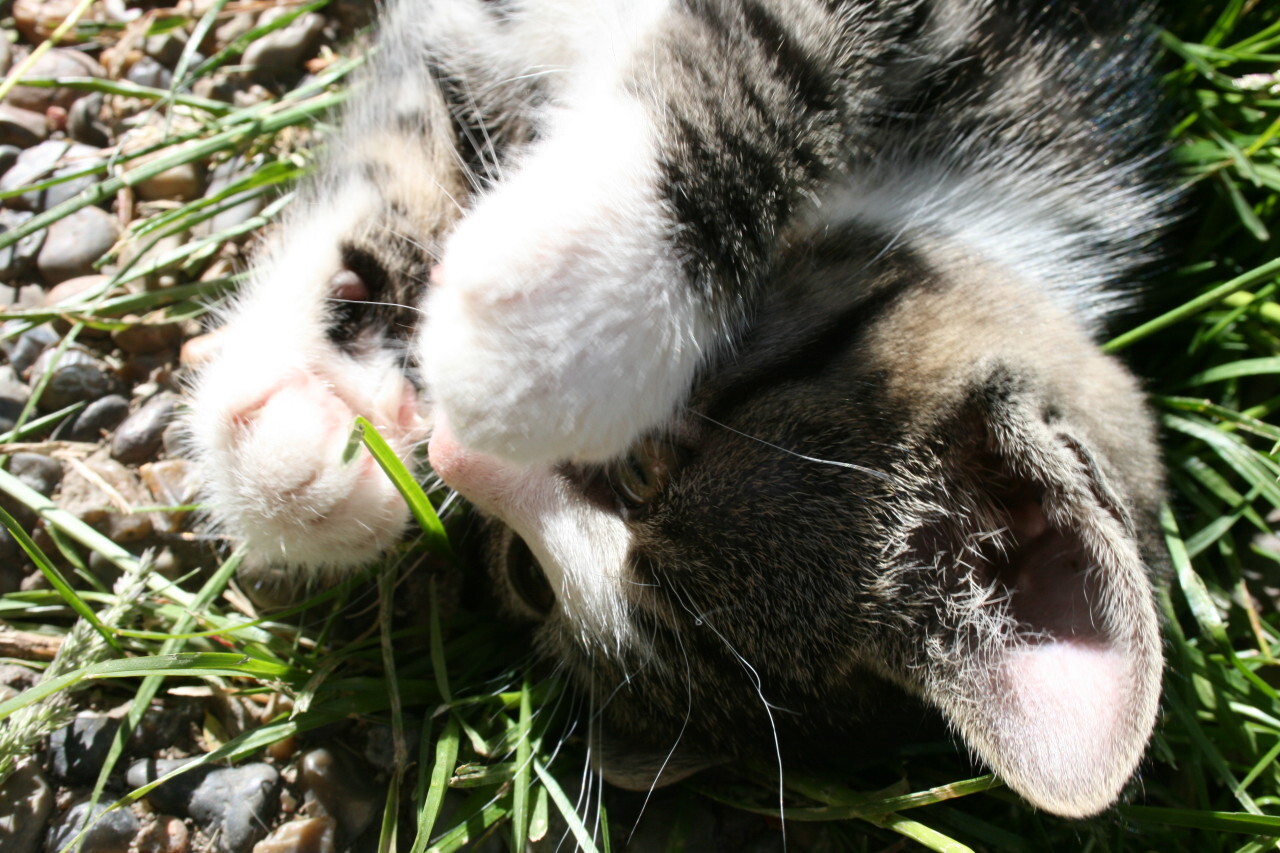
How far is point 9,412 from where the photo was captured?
189 cm

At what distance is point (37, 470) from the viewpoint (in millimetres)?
1847

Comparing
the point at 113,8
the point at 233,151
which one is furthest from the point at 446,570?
the point at 113,8

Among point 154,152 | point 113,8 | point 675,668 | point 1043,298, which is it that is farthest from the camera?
point 113,8

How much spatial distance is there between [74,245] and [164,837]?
130cm

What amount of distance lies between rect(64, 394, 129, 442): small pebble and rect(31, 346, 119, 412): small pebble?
0.03m

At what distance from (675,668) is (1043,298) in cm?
98

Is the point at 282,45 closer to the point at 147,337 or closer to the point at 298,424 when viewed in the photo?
the point at 147,337

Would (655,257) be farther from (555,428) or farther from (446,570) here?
(446,570)

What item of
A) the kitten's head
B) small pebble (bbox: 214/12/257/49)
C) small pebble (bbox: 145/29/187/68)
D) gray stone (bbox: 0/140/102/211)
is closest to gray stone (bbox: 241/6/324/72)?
small pebble (bbox: 214/12/257/49)

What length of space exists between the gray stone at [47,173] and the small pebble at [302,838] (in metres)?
1.50

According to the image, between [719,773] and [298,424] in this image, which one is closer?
[298,424]

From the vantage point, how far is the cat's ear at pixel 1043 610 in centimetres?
133

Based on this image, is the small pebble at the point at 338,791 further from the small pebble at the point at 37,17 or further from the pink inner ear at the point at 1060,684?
the small pebble at the point at 37,17

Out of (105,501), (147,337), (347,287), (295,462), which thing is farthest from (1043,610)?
(147,337)
